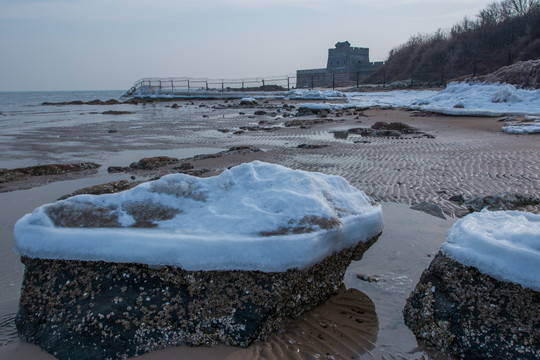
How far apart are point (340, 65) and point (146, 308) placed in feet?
197

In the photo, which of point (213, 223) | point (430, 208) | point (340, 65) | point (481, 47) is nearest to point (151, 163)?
point (430, 208)

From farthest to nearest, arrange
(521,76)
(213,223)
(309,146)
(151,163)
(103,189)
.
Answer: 1. (521,76)
2. (309,146)
3. (151,163)
4. (103,189)
5. (213,223)

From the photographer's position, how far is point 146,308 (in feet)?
8.05

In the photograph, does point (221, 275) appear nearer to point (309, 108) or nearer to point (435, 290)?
point (435, 290)

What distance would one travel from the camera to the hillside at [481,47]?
1180 inches

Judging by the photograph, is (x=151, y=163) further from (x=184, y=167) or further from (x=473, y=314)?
(x=473, y=314)

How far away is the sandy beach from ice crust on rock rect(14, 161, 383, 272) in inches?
19.7

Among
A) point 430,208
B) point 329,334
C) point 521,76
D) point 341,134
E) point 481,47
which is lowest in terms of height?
point 329,334

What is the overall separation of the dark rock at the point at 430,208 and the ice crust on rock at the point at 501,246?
6.67 ft

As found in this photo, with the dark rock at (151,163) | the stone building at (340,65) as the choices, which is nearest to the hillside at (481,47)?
the stone building at (340,65)

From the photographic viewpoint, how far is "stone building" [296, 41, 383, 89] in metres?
55.2

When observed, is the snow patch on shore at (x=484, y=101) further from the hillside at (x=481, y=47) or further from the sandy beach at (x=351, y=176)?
the hillside at (x=481, y=47)

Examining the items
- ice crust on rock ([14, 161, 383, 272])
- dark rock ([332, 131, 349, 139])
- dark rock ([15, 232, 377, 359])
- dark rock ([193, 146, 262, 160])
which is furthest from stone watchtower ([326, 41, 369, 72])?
dark rock ([15, 232, 377, 359])

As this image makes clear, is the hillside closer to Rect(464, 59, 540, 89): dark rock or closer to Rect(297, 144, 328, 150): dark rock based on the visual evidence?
Rect(464, 59, 540, 89): dark rock
